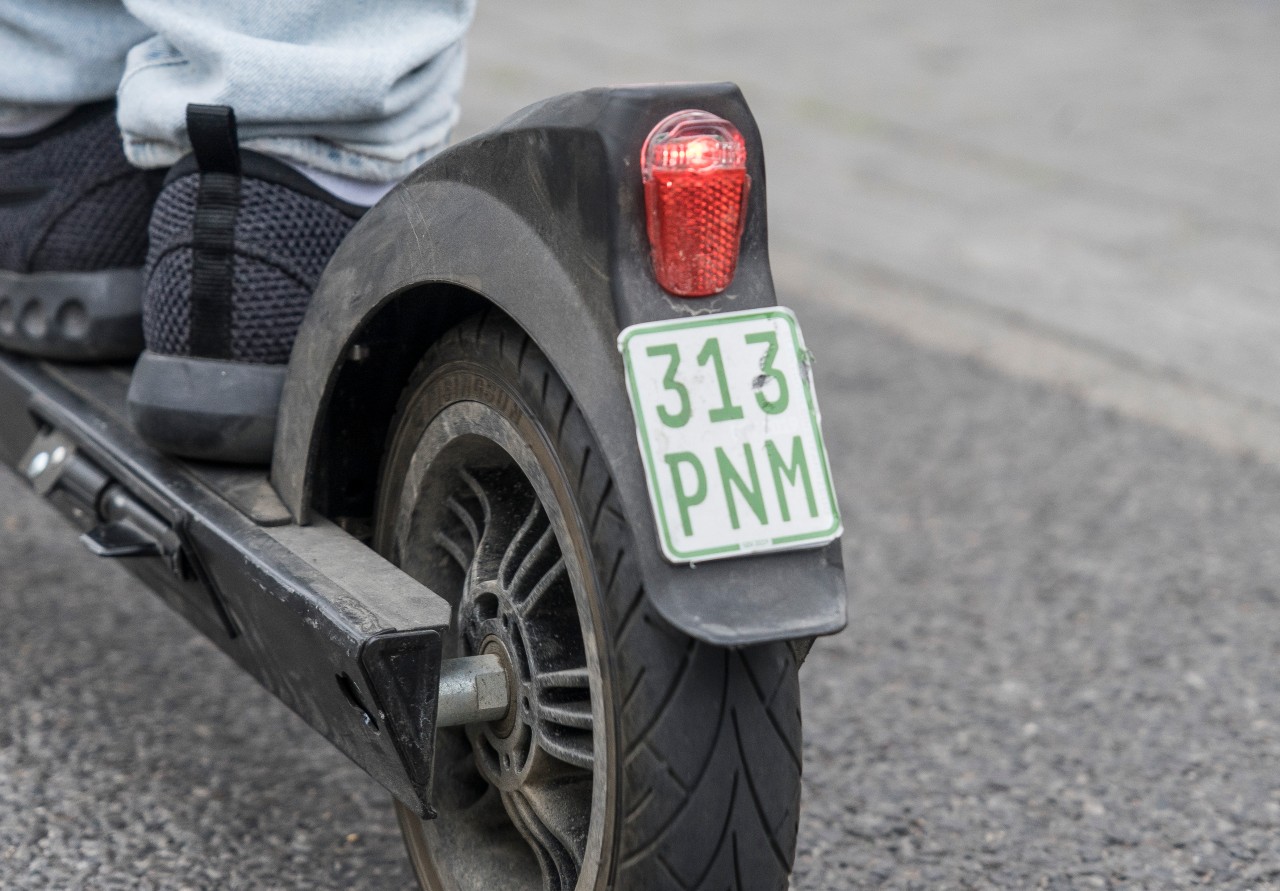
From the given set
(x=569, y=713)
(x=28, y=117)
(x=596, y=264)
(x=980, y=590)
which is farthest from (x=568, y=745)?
(x=980, y=590)

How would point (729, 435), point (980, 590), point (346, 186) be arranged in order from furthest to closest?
point (980, 590) → point (346, 186) → point (729, 435)

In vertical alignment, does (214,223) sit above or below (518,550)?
above

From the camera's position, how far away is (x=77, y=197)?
2305 mm

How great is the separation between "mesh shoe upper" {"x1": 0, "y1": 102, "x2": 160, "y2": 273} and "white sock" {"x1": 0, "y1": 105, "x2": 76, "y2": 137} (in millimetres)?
14

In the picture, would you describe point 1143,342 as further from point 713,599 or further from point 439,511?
point 713,599

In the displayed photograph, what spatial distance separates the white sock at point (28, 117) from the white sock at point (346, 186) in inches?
21.2

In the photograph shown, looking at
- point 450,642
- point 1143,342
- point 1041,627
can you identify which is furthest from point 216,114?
point 1143,342

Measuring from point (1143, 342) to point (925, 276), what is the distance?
78cm

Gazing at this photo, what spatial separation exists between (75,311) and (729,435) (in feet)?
4.26

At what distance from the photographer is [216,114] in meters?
1.95

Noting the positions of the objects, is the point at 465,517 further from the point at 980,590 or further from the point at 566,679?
the point at 980,590

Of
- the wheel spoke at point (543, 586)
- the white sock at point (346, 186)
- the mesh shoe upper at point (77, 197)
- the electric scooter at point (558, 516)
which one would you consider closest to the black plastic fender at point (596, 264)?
the electric scooter at point (558, 516)

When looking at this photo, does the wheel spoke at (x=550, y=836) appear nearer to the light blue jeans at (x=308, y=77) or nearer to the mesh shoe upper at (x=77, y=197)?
the light blue jeans at (x=308, y=77)

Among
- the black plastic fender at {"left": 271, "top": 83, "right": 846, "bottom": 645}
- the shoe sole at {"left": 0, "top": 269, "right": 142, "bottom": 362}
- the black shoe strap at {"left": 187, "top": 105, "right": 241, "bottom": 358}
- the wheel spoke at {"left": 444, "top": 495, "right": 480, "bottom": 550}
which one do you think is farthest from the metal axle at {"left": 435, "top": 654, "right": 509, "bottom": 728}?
the shoe sole at {"left": 0, "top": 269, "right": 142, "bottom": 362}
